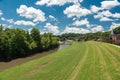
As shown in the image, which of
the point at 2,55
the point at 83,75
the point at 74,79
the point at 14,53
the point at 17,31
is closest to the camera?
the point at 74,79

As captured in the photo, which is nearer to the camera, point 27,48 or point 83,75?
point 83,75

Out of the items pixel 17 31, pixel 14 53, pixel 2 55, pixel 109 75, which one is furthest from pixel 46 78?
pixel 17 31

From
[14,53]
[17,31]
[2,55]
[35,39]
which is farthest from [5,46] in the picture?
[35,39]

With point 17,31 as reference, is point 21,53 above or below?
below

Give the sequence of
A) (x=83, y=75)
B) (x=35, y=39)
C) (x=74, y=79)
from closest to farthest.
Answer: (x=74, y=79) < (x=83, y=75) < (x=35, y=39)

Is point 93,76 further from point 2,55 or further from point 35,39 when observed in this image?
point 35,39

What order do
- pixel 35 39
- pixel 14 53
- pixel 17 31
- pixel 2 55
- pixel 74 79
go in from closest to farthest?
pixel 74 79 → pixel 2 55 → pixel 14 53 → pixel 17 31 → pixel 35 39

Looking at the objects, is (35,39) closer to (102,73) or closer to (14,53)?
(14,53)

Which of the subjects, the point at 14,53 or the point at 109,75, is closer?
the point at 109,75

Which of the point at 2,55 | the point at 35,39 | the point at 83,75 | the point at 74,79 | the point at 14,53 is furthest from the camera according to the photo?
the point at 35,39
